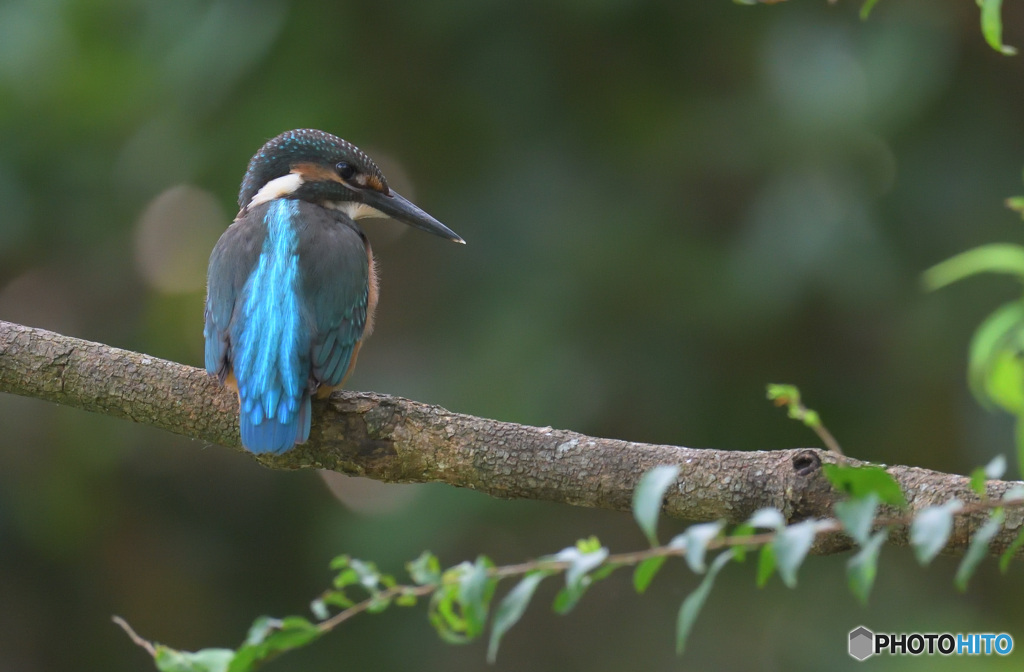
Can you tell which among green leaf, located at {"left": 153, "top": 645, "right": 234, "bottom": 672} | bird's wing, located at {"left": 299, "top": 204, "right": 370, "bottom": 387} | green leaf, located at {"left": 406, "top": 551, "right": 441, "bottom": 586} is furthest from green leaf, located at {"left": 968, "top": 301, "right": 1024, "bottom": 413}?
bird's wing, located at {"left": 299, "top": 204, "right": 370, "bottom": 387}

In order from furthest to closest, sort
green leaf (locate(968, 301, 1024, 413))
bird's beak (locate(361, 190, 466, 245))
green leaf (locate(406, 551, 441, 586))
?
1. bird's beak (locate(361, 190, 466, 245))
2. green leaf (locate(406, 551, 441, 586))
3. green leaf (locate(968, 301, 1024, 413))

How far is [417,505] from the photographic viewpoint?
3.86m

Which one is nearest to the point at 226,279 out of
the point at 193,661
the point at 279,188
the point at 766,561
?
the point at 279,188

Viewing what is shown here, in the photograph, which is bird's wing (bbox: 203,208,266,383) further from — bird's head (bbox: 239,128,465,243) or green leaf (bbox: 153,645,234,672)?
green leaf (bbox: 153,645,234,672)

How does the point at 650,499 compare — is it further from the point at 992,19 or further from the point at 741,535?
the point at 992,19

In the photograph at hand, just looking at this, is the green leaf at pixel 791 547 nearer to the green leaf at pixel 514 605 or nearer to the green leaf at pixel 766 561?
the green leaf at pixel 766 561

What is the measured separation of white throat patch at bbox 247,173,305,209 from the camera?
277cm

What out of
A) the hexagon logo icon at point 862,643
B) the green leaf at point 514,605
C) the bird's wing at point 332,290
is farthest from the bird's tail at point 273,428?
the hexagon logo icon at point 862,643

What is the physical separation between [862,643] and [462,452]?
Answer: 1.53 meters

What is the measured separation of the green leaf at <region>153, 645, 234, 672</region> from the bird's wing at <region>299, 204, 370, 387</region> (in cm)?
85

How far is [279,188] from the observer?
9.14ft

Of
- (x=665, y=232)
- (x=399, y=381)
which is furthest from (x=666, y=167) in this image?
(x=399, y=381)

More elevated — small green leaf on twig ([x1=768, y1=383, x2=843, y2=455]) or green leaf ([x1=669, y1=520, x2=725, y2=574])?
small green leaf on twig ([x1=768, y1=383, x2=843, y2=455])

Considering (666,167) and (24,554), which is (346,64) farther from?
(24,554)
